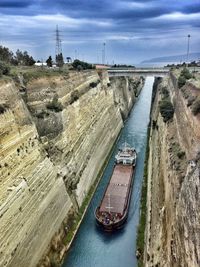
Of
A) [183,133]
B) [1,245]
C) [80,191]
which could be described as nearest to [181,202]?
[1,245]

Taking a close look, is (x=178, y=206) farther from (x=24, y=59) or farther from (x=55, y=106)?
(x=24, y=59)

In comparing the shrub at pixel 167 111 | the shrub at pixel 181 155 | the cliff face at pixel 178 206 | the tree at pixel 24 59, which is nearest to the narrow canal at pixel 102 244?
the cliff face at pixel 178 206

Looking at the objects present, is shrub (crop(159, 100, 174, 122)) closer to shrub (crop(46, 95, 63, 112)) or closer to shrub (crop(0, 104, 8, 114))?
shrub (crop(46, 95, 63, 112))

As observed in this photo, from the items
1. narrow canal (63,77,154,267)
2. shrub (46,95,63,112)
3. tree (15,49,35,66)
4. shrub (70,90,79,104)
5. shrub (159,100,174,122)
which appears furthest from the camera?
tree (15,49,35,66)

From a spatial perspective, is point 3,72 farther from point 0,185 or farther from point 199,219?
point 199,219

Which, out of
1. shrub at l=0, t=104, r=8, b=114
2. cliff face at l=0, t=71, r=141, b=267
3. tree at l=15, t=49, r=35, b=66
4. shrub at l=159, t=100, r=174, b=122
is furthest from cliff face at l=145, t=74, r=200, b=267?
tree at l=15, t=49, r=35, b=66
